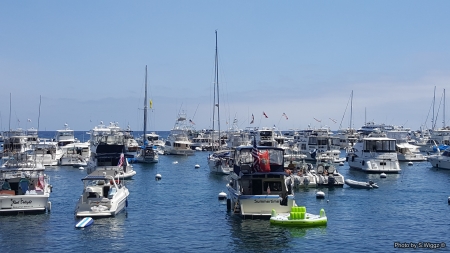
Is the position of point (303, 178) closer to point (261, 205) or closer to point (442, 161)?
point (261, 205)

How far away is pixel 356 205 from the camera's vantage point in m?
51.6

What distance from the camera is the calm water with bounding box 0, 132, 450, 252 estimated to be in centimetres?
3506

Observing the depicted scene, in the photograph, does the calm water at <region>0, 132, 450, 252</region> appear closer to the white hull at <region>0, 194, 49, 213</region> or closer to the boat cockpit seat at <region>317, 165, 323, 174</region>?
the white hull at <region>0, 194, 49, 213</region>

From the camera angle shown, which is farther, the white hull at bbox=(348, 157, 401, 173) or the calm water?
the white hull at bbox=(348, 157, 401, 173)

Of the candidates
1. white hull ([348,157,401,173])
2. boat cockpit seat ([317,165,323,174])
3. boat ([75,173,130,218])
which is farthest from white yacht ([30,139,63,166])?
white hull ([348,157,401,173])

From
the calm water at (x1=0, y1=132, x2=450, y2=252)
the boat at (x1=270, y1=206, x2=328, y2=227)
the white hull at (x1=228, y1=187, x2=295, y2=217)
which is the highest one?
the white hull at (x1=228, y1=187, x2=295, y2=217)

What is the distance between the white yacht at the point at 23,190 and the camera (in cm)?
4222

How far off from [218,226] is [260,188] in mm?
4704

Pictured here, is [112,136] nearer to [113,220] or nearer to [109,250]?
[113,220]

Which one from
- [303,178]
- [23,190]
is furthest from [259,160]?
[303,178]

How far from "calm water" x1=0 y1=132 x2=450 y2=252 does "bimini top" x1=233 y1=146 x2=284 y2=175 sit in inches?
156

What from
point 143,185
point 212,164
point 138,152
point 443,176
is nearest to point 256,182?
point 143,185

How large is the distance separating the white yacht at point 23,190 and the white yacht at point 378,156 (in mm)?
51154

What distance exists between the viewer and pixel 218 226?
1619 inches
